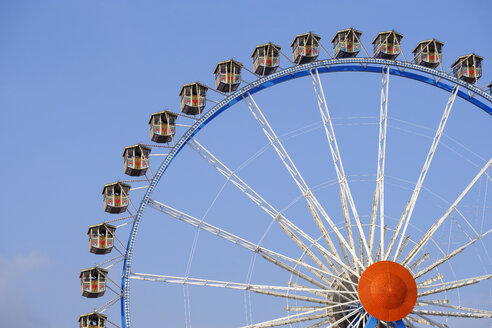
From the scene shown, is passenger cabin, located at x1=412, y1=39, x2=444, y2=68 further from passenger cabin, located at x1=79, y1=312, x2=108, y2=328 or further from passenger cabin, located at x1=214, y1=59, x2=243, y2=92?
passenger cabin, located at x1=79, y1=312, x2=108, y2=328

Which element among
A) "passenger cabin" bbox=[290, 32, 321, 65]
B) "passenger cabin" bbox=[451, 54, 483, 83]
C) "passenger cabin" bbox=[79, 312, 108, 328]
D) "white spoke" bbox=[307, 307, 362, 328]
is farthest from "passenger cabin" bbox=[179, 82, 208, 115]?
"passenger cabin" bbox=[451, 54, 483, 83]

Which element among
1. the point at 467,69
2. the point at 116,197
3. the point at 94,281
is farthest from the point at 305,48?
the point at 94,281

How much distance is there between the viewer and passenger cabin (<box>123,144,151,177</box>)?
3591 centimetres

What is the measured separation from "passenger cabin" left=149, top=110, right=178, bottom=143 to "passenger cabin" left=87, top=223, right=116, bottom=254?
12.2ft

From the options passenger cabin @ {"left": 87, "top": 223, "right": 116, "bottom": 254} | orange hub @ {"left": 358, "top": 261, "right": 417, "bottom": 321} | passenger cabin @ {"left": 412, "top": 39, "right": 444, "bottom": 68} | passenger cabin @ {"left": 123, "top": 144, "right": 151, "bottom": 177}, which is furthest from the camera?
passenger cabin @ {"left": 412, "top": 39, "right": 444, "bottom": 68}

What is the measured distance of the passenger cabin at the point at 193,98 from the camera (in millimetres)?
36969

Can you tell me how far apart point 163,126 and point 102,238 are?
470 cm

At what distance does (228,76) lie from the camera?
122 feet

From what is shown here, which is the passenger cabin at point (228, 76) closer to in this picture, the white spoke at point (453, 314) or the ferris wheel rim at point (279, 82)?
the ferris wheel rim at point (279, 82)

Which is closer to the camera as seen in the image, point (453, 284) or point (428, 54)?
point (453, 284)

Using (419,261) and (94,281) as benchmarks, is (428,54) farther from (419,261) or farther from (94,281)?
(94,281)

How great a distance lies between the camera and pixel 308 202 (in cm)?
3391

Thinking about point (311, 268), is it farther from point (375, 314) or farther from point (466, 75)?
point (466, 75)

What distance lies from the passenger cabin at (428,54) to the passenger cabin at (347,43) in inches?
106
